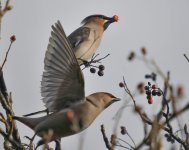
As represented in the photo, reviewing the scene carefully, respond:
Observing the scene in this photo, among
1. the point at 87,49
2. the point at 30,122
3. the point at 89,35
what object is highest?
the point at 89,35

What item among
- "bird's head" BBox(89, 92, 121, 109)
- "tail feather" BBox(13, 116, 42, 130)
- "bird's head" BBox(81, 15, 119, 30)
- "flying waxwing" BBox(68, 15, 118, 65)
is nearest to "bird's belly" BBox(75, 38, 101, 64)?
"flying waxwing" BBox(68, 15, 118, 65)

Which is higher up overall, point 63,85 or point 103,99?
point 63,85

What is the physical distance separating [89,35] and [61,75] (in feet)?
12.6

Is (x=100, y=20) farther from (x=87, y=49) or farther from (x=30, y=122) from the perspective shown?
(x=30, y=122)

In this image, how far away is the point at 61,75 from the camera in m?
4.07

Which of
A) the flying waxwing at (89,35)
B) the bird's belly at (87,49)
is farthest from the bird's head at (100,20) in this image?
the bird's belly at (87,49)

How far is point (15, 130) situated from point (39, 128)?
17cm

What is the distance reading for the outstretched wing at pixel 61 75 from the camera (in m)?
4.00

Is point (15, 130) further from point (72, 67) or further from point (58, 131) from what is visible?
point (72, 67)

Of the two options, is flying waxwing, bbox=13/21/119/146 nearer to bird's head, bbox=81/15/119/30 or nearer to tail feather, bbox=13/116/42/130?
tail feather, bbox=13/116/42/130

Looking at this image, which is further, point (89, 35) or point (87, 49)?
point (89, 35)

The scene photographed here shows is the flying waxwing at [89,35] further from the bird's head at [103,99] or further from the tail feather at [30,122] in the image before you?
the tail feather at [30,122]

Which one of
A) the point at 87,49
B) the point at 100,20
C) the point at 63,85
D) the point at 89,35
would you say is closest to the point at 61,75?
the point at 63,85

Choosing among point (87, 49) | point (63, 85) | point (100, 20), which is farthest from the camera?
point (100, 20)
